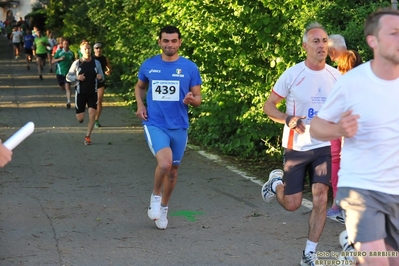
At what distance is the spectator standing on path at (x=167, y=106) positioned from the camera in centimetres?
872

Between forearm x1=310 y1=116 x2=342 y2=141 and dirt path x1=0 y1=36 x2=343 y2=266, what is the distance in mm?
2528

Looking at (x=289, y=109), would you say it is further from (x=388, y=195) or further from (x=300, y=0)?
(x=300, y=0)

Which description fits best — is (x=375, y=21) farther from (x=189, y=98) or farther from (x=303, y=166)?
(x=189, y=98)

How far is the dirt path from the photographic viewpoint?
25.3ft

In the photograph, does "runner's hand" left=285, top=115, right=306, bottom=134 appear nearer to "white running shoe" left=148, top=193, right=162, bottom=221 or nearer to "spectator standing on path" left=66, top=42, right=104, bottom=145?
"white running shoe" left=148, top=193, right=162, bottom=221

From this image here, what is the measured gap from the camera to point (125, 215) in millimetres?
9422

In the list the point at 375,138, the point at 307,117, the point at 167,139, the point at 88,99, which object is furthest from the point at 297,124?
the point at 88,99

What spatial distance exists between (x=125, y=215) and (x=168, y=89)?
159cm

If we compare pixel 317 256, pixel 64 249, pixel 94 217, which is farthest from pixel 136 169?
pixel 317 256

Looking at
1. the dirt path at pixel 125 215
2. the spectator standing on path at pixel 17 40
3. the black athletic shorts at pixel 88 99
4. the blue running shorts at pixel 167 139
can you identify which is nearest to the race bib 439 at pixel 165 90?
the blue running shorts at pixel 167 139

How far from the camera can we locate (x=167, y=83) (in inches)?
345

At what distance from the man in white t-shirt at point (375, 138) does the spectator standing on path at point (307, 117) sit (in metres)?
2.24

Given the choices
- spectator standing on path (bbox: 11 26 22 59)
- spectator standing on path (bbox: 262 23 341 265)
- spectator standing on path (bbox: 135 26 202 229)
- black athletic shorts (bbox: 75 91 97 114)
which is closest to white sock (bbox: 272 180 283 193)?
spectator standing on path (bbox: 262 23 341 265)

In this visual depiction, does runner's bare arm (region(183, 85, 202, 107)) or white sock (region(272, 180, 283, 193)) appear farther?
runner's bare arm (region(183, 85, 202, 107))
